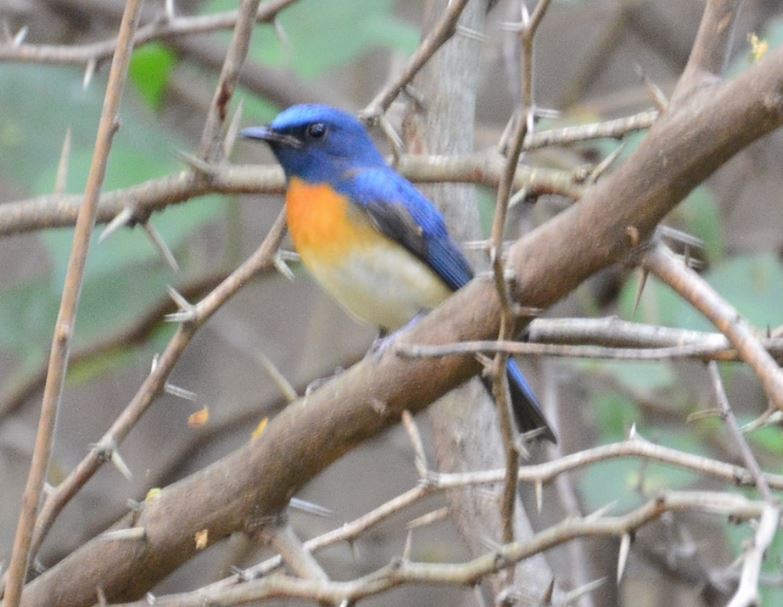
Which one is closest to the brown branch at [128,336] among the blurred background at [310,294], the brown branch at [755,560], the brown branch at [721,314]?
the blurred background at [310,294]

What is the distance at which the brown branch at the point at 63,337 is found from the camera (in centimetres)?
172

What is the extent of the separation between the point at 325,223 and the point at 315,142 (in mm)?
281

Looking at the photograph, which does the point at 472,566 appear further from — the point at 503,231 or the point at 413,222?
the point at 413,222

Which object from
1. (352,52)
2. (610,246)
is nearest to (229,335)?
(352,52)

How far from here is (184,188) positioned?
255 cm

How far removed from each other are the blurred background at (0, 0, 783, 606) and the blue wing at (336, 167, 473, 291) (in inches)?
11.8

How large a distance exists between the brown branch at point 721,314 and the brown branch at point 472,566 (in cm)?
15

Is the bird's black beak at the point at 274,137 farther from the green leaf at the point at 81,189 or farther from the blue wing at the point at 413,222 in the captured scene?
the green leaf at the point at 81,189

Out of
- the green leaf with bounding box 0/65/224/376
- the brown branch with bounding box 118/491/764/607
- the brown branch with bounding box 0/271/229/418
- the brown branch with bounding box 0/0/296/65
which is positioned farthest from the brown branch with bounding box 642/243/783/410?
the brown branch with bounding box 0/271/229/418

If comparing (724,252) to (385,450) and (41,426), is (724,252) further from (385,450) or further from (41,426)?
(41,426)

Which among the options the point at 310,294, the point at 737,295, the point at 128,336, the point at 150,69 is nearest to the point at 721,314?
the point at 737,295

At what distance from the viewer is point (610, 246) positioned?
172 centimetres

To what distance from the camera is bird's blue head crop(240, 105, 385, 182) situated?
335 centimetres

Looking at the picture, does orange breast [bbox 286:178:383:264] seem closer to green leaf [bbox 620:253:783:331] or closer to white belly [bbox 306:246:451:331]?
white belly [bbox 306:246:451:331]
